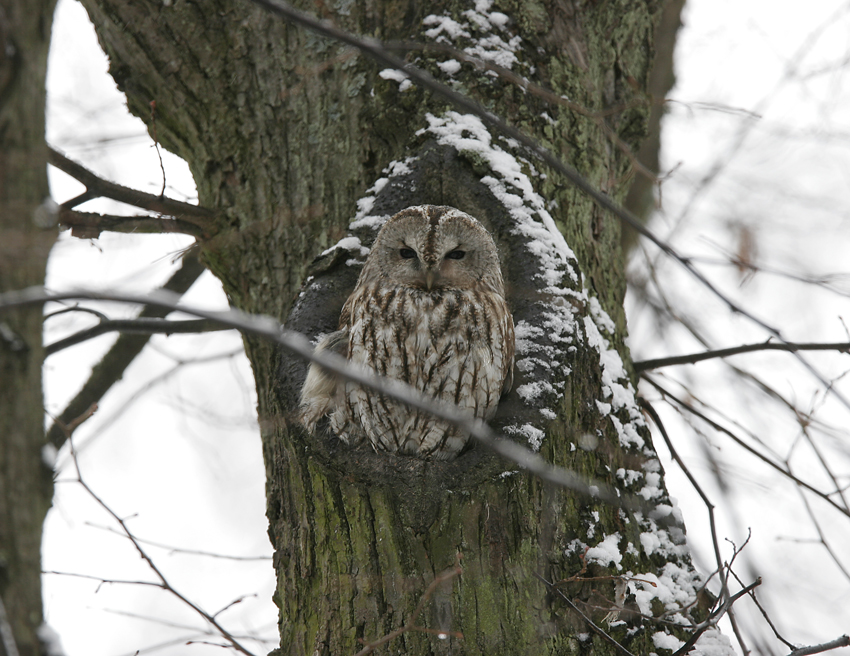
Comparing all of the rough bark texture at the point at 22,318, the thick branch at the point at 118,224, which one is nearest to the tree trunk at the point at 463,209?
the thick branch at the point at 118,224

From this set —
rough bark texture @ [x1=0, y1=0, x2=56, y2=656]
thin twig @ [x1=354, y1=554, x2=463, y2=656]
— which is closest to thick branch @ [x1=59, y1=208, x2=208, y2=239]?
rough bark texture @ [x1=0, y1=0, x2=56, y2=656]

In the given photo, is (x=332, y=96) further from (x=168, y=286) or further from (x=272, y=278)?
(x=168, y=286)

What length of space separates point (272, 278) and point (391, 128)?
67cm

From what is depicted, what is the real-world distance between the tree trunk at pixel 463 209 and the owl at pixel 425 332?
9 centimetres

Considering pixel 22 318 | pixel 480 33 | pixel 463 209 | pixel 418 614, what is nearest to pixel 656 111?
pixel 480 33

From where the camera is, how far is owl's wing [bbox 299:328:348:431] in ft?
6.96

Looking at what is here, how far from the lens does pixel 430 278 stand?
2.57 meters

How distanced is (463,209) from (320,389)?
0.82 meters

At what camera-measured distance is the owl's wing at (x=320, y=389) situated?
2.12 m

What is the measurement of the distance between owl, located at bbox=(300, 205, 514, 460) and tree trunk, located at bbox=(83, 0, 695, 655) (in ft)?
0.28

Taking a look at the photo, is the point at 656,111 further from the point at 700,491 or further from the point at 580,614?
the point at 580,614

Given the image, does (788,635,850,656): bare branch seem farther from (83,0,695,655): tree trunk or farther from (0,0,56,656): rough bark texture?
(0,0,56,656): rough bark texture

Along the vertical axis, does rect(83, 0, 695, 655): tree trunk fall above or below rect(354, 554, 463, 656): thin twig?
above

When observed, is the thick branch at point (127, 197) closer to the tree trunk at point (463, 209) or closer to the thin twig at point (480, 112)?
the tree trunk at point (463, 209)
